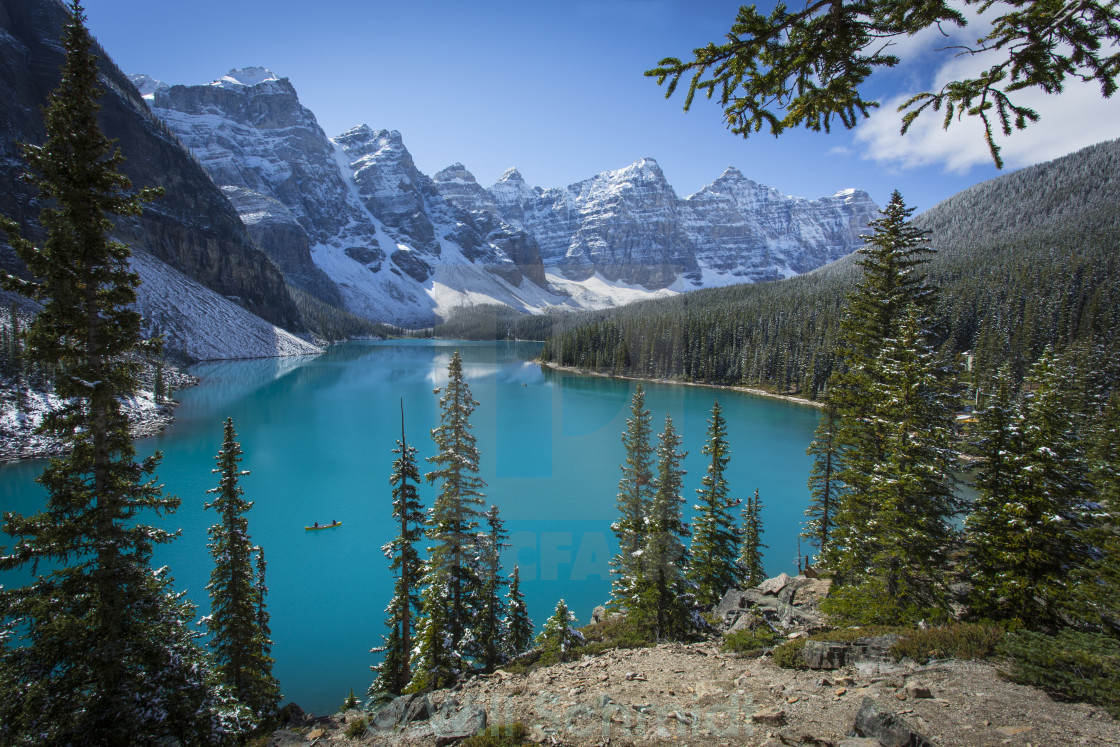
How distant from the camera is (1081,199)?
138m

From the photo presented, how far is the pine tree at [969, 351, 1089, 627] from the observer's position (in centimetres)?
993

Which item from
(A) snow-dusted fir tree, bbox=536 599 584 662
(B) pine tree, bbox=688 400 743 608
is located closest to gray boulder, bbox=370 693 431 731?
(A) snow-dusted fir tree, bbox=536 599 584 662

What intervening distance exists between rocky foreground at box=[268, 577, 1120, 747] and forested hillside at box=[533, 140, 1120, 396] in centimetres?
4162

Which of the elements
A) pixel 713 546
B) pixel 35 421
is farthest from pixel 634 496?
pixel 35 421

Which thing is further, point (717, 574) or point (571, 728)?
point (717, 574)

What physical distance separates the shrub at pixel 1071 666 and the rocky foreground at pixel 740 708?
31 cm

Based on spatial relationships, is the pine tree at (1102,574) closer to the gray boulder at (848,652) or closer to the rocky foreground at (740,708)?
the rocky foreground at (740,708)

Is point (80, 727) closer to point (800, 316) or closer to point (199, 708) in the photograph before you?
point (199, 708)

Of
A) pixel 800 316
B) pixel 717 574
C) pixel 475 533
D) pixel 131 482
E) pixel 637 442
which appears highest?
pixel 800 316

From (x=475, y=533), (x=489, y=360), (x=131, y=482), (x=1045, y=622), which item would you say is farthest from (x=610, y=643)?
(x=489, y=360)

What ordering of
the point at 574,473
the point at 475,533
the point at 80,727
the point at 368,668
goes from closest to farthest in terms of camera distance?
the point at 80,727
the point at 475,533
the point at 368,668
the point at 574,473

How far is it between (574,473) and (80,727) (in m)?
34.7

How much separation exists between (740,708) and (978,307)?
100685mm

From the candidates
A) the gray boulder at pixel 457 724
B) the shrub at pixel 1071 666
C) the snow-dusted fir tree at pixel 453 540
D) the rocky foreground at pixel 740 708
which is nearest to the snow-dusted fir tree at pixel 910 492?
the shrub at pixel 1071 666
